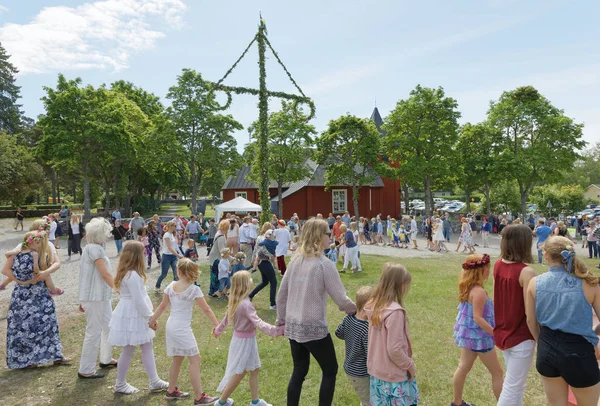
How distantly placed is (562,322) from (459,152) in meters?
31.7

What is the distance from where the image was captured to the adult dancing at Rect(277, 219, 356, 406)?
3357 millimetres

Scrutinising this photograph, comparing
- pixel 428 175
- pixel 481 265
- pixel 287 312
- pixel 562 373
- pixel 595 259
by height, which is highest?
pixel 428 175

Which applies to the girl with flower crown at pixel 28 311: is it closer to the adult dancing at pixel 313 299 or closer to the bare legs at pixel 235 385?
the bare legs at pixel 235 385

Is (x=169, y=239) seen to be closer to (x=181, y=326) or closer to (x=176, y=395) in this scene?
(x=176, y=395)

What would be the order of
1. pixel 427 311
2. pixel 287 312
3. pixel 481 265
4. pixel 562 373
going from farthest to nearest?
pixel 427 311, pixel 481 265, pixel 287 312, pixel 562 373

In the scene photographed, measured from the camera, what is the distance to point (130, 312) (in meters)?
4.44

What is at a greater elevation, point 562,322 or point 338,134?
point 338,134

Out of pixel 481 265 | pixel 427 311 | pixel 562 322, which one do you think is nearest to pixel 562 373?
pixel 562 322

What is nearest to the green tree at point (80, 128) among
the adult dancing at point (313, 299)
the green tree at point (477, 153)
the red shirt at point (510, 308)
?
the green tree at point (477, 153)

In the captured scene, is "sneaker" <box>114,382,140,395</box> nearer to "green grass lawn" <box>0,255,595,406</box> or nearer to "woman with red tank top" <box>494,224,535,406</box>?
"green grass lawn" <box>0,255,595,406</box>

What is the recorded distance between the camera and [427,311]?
26.1ft

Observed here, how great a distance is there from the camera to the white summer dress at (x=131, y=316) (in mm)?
4375

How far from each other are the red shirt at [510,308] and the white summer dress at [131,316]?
11.6 ft

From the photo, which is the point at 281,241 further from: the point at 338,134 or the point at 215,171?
the point at 215,171
